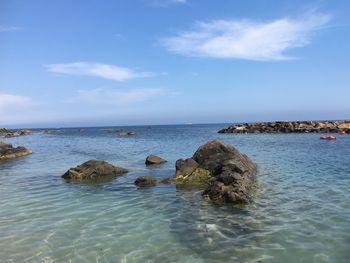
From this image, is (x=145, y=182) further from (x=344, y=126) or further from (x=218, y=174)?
(x=344, y=126)

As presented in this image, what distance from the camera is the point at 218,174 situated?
2034 centimetres

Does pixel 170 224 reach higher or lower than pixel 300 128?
lower

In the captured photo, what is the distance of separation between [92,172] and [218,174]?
844 cm

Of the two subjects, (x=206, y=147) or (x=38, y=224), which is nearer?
(x=38, y=224)

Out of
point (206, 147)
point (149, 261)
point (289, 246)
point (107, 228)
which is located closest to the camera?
point (149, 261)

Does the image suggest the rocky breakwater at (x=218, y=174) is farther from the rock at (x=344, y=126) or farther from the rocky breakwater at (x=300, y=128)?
the rock at (x=344, y=126)

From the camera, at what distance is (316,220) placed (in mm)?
12719

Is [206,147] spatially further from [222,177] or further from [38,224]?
[38,224]

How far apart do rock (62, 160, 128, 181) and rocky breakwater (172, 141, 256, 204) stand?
181 inches

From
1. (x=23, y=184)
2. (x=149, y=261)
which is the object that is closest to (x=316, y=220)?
(x=149, y=261)

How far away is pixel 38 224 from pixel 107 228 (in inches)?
104

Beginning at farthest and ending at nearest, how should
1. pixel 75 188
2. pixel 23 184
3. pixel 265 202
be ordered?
1. pixel 23 184
2. pixel 75 188
3. pixel 265 202

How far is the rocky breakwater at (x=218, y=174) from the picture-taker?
53.0 ft

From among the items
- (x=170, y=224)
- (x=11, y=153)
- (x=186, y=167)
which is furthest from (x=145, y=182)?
(x=11, y=153)
